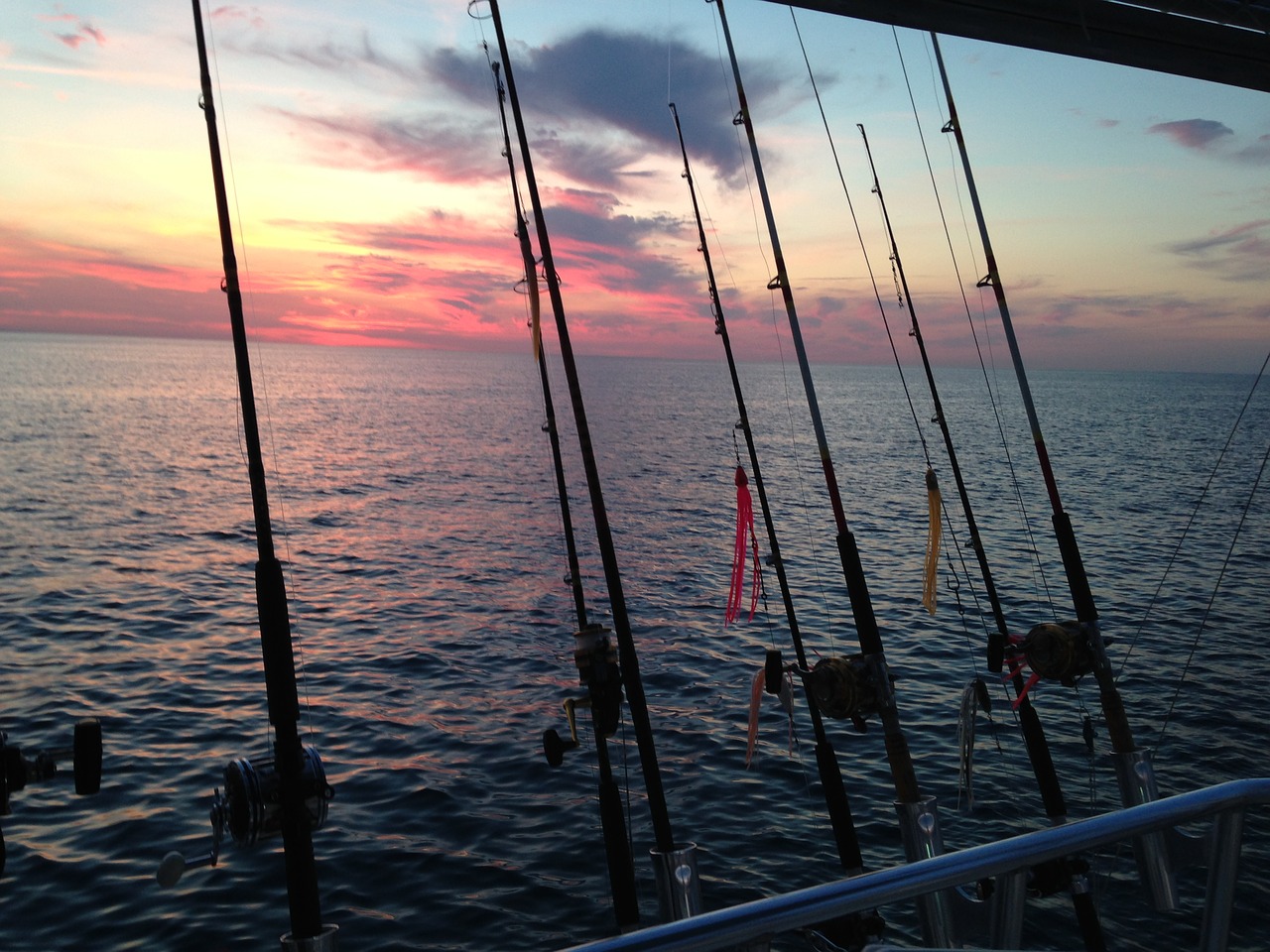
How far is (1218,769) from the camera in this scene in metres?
14.8

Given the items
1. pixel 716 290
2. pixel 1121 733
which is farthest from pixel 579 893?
pixel 716 290

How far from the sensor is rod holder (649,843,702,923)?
6.86 meters

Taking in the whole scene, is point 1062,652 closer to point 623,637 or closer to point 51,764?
point 623,637

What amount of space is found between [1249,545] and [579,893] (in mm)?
29937

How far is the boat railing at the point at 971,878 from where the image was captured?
6.39 ft

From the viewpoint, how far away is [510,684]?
19.9 m

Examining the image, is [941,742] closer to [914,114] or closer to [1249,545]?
[914,114]

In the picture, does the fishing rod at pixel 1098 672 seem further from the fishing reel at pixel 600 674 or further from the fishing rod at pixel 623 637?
the fishing reel at pixel 600 674

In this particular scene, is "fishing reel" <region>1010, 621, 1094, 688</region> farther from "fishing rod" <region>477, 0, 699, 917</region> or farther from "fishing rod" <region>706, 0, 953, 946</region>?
"fishing rod" <region>477, 0, 699, 917</region>

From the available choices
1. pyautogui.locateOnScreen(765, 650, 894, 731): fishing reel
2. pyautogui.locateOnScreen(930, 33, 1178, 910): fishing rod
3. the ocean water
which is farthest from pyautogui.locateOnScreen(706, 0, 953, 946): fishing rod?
the ocean water

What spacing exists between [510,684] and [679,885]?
44.1 ft

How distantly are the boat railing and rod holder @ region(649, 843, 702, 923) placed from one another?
456cm

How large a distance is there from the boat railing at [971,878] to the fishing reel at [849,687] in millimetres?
4617

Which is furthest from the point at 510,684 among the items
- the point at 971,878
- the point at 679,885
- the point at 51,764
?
the point at 971,878
